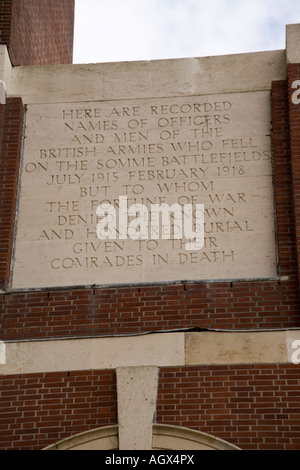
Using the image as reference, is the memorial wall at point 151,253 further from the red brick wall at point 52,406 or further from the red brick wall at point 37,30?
the red brick wall at point 37,30

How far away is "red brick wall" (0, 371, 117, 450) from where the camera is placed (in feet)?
39.4

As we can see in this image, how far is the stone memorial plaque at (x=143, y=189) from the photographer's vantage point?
13.1m

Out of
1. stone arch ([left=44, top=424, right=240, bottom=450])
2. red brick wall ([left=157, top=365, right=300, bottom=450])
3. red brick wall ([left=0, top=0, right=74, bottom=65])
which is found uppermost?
red brick wall ([left=0, top=0, right=74, bottom=65])

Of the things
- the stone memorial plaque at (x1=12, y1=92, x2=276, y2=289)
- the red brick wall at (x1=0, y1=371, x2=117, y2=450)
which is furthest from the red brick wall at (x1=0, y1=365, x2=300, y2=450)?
the stone memorial plaque at (x1=12, y1=92, x2=276, y2=289)

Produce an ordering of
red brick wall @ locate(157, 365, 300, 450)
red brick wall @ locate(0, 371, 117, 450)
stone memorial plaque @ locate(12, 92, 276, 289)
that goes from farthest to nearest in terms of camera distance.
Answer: stone memorial plaque @ locate(12, 92, 276, 289)
red brick wall @ locate(0, 371, 117, 450)
red brick wall @ locate(157, 365, 300, 450)

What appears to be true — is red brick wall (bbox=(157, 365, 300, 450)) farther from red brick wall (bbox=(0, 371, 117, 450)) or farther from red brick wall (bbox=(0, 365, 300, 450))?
red brick wall (bbox=(0, 371, 117, 450))

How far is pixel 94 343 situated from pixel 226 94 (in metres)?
4.17

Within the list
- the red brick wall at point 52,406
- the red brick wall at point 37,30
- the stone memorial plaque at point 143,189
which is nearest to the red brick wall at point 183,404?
the red brick wall at point 52,406

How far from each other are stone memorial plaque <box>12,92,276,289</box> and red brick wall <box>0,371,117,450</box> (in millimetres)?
1371

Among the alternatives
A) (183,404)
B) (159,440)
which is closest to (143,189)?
(183,404)

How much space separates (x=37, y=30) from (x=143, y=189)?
16.1 feet

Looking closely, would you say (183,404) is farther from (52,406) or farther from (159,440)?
(52,406)

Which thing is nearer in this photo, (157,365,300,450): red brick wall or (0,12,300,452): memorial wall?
(157,365,300,450): red brick wall

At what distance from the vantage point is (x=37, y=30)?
17.2 m
